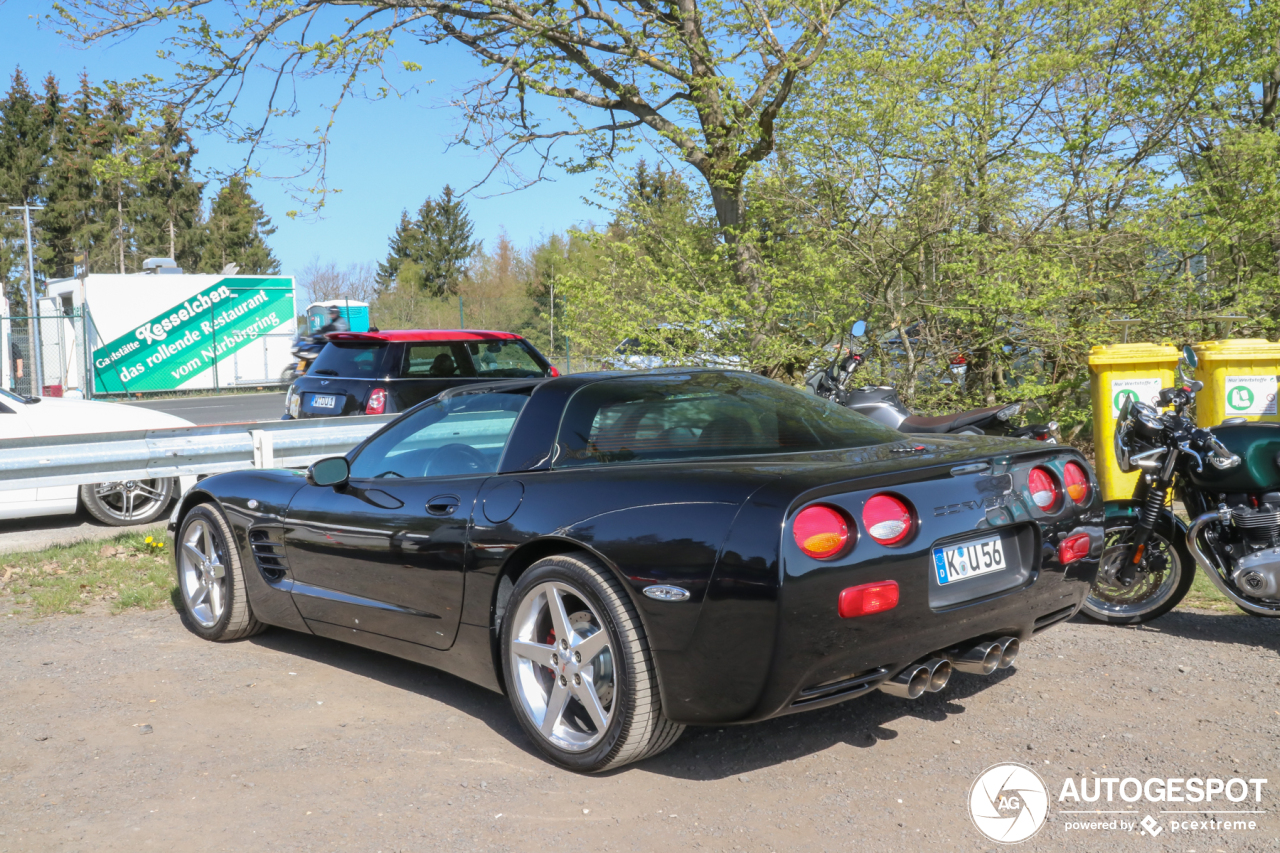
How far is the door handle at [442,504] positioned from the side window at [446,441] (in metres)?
0.13

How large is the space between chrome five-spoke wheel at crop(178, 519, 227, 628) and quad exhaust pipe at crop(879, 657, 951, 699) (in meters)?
3.27

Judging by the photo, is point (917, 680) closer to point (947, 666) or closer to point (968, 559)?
point (947, 666)

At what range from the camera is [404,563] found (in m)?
3.97

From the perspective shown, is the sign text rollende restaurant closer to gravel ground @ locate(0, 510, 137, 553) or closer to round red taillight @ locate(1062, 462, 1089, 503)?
gravel ground @ locate(0, 510, 137, 553)

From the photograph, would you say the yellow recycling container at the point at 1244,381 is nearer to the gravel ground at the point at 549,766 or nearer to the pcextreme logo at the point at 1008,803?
the gravel ground at the point at 549,766

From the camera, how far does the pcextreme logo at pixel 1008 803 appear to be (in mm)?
2877

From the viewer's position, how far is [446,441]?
4312 millimetres

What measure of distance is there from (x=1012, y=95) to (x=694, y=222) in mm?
3951

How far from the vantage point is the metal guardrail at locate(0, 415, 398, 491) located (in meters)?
6.86

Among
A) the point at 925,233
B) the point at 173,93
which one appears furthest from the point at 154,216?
the point at 925,233

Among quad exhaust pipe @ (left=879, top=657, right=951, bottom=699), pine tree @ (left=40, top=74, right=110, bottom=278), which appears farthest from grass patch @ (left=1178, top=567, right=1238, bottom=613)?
pine tree @ (left=40, top=74, right=110, bottom=278)

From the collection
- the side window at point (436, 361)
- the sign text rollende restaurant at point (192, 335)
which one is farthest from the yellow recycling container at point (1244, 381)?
the sign text rollende restaurant at point (192, 335)

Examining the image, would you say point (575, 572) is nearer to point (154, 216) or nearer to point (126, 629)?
point (126, 629)

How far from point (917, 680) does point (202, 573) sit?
3619 mm
